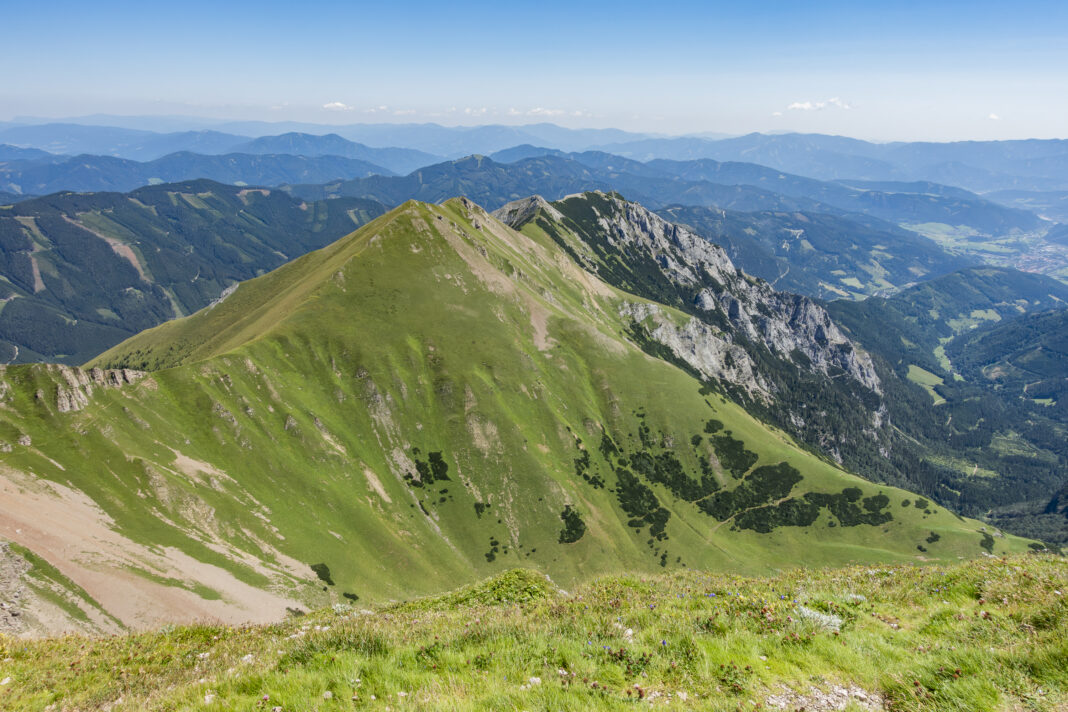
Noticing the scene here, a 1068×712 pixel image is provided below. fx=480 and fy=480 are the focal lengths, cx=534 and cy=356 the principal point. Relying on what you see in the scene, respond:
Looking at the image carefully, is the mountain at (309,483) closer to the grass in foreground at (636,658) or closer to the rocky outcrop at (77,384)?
the rocky outcrop at (77,384)

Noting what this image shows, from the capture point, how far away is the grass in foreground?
10133 millimetres

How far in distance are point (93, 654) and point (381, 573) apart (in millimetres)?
132022

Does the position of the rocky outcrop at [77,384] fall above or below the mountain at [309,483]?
above

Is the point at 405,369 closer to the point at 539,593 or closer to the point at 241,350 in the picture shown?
the point at 241,350

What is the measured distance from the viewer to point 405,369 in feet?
617

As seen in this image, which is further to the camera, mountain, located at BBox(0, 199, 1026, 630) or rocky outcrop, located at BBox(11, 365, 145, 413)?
rocky outcrop, located at BBox(11, 365, 145, 413)

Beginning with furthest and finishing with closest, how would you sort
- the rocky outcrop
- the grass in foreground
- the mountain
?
the rocky outcrop → the mountain → the grass in foreground

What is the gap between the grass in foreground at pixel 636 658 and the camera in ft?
33.2

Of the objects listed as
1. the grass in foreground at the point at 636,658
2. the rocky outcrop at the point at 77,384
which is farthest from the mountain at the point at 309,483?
the grass in foreground at the point at 636,658

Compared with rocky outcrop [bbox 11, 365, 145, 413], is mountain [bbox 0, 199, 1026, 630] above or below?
below

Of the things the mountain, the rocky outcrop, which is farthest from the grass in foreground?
the rocky outcrop

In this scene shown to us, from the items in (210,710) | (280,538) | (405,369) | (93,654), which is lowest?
(280,538)

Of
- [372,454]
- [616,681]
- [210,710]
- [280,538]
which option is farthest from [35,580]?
[616,681]

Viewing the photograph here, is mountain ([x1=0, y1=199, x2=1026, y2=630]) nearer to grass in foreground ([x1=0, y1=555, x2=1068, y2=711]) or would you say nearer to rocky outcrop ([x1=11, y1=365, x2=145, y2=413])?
rocky outcrop ([x1=11, y1=365, x2=145, y2=413])
